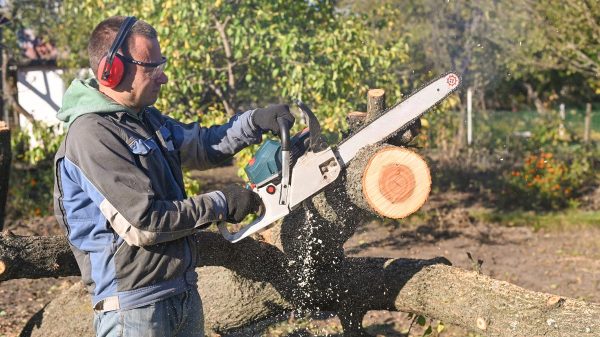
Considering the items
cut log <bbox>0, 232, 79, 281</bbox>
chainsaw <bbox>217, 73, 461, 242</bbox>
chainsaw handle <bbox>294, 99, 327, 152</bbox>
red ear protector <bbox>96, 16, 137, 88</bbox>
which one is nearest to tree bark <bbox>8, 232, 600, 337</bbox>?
cut log <bbox>0, 232, 79, 281</bbox>

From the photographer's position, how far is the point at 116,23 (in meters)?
2.50

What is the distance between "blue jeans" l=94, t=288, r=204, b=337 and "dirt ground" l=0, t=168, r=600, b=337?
→ 2.59m

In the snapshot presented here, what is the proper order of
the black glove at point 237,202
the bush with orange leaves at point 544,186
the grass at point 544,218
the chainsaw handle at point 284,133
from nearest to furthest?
the black glove at point 237,202 < the chainsaw handle at point 284,133 < the grass at point 544,218 < the bush with orange leaves at point 544,186

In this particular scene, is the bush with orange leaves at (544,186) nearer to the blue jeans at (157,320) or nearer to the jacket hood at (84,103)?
the blue jeans at (157,320)

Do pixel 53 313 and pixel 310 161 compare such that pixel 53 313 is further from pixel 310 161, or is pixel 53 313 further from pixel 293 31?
pixel 293 31

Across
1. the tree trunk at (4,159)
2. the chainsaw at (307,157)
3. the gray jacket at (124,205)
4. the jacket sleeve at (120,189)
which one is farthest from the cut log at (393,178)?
the tree trunk at (4,159)

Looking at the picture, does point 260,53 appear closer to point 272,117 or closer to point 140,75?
point 272,117

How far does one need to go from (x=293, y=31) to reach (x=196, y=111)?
1198 millimetres

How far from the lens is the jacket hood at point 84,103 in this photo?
2.45 meters

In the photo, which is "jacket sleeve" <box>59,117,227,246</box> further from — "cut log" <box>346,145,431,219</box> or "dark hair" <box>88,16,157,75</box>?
"cut log" <box>346,145,431,219</box>

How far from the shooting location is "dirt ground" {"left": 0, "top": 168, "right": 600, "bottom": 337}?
553 centimetres

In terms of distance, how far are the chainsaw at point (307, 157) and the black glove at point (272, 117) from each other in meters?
0.05

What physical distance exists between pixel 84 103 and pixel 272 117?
80 centimetres

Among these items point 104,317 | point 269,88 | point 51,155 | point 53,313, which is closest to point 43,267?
point 53,313
